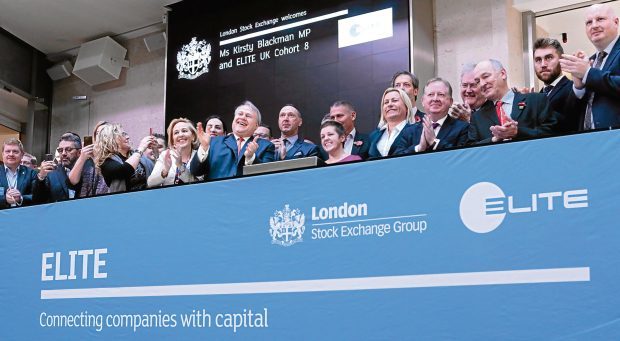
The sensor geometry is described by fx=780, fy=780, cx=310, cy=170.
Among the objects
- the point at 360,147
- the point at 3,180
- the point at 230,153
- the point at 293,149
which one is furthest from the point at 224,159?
the point at 3,180

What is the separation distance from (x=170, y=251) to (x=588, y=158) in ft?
8.95

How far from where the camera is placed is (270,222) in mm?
4738

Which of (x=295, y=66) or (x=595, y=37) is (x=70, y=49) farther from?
(x=595, y=37)

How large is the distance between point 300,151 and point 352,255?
2135 mm

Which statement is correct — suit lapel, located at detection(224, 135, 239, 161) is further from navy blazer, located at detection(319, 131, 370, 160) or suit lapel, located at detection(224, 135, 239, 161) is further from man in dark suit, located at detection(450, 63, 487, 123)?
man in dark suit, located at detection(450, 63, 487, 123)

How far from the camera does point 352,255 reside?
171 inches

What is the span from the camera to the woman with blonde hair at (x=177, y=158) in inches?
236

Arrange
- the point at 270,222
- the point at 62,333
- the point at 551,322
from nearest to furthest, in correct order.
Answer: the point at 551,322 < the point at 270,222 < the point at 62,333

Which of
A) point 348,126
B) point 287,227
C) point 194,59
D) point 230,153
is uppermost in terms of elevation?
point 194,59

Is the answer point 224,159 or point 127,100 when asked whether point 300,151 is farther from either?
point 127,100

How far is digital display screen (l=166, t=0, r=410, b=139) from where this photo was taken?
871 centimetres

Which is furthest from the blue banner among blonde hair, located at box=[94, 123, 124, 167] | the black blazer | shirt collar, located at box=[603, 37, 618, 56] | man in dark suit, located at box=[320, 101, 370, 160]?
man in dark suit, located at box=[320, 101, 370, 160]

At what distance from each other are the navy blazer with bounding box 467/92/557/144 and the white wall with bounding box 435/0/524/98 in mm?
3528

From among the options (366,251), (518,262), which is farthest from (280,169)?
(518,262)
